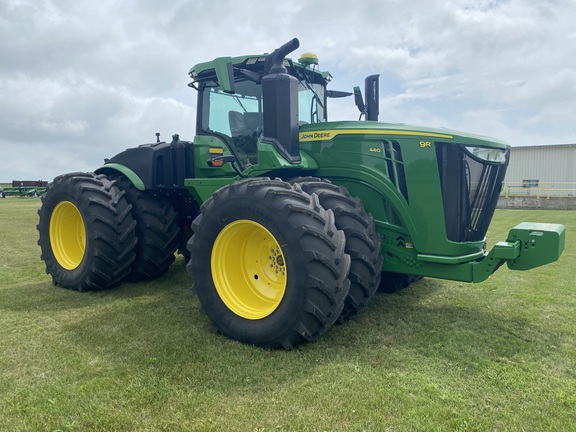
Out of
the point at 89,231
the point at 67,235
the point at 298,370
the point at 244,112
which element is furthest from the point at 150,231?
the point at 298,370

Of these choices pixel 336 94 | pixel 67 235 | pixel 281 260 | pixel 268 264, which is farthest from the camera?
A: pixel 67 235

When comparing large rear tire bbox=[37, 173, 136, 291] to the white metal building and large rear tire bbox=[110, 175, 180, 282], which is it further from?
the white metal building

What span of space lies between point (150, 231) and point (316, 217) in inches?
122

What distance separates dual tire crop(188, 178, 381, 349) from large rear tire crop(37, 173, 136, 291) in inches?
73.7

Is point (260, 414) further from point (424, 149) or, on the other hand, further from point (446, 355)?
point (424, 149)

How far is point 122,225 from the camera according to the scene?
5660 millimetres

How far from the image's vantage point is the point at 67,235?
6.33 m

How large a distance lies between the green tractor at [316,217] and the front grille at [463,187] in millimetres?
10

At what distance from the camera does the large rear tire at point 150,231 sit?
596cm

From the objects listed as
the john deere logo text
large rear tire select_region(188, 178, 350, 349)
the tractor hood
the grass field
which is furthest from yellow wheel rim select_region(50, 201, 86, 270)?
the tractor hood

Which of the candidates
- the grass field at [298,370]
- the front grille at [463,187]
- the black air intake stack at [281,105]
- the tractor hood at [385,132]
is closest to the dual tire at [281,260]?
the grass field at [298,370]

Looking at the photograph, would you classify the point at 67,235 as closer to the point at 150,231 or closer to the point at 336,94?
the point at 150,231

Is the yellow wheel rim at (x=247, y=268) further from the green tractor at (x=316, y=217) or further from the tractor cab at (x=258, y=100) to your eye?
the tractor cab at (x=258, y=100)

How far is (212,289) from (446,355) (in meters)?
2.03
